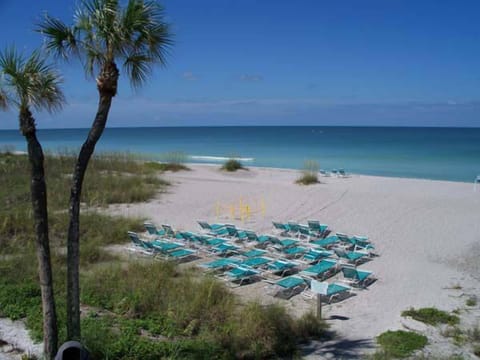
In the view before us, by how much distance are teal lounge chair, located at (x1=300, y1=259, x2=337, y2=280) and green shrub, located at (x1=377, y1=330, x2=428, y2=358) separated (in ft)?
8.52

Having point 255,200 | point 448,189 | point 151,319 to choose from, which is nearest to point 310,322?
point 151,319

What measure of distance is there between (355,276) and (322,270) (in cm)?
66

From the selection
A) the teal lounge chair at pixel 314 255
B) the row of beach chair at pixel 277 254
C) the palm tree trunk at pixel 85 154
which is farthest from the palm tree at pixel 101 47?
the teal lounge chair at pixel 314 255

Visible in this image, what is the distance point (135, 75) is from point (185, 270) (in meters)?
4.87

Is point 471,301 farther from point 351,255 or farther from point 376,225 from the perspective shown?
point 376,225

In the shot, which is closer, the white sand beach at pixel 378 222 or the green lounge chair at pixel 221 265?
the white sand beach at pixel 378 222

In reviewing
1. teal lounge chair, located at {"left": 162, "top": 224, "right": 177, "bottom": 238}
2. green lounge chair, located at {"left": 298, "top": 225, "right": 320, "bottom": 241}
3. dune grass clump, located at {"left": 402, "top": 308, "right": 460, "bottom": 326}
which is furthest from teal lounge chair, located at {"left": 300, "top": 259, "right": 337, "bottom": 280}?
teal lounge chair, located at {"left": 162, "top": 224, "right": 177, "bottom": 238}

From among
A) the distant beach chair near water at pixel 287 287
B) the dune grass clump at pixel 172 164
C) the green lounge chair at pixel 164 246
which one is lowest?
the distant beach chair near water at pixel 287 287

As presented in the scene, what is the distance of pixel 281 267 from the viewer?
8617mm

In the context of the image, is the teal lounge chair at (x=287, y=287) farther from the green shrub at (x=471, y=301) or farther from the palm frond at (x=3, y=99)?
the palm frond at (x=3, y=99)

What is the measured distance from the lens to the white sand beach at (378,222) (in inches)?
284

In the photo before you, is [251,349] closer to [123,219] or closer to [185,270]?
[185,270]

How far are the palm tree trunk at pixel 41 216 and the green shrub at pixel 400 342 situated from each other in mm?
3724

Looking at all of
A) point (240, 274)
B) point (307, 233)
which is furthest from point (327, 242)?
point (240, 274)
